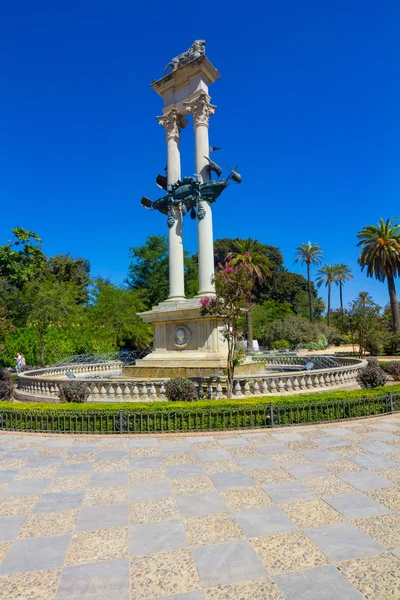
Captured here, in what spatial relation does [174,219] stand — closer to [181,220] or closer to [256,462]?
[181,220]

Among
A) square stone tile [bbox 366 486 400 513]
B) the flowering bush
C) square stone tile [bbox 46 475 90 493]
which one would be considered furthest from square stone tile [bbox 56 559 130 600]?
the flowering bush

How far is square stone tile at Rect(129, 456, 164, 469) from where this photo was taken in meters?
7.23

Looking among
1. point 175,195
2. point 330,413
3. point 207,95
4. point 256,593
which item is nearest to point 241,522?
point 256,593

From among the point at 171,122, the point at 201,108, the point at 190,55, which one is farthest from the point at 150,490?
the point at 190,55

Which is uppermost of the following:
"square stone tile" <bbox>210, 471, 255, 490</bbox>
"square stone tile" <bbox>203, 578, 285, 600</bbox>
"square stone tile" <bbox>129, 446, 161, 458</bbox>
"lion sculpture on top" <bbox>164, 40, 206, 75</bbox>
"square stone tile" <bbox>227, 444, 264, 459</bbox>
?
"lion sculpture on top" <bbox>164, 40, 206, 75</bbox>

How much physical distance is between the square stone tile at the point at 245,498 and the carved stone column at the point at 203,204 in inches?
493

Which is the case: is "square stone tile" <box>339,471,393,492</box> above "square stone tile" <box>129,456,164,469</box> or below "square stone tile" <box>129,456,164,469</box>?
below

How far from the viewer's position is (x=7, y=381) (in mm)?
14469

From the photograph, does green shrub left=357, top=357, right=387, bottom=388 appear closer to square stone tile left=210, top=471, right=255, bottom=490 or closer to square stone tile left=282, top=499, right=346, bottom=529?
square stone tile left=210, top=471, right=255, bottom=490

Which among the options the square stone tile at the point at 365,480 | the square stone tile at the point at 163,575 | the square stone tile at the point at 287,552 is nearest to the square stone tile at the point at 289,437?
the square stone tile at the point at 365,480

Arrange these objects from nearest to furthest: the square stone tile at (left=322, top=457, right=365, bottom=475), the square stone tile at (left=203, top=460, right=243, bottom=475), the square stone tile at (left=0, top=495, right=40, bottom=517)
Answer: the square stone tile at (left=0, top=495, right=40, bottom=517) → the square stone tile at (left=322, top=457, right=365, bottom=475) → the square stone tile at (left=203, top=460, right=243, bottom=475)

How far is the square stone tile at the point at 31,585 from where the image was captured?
140 inches

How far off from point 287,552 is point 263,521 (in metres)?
0.75

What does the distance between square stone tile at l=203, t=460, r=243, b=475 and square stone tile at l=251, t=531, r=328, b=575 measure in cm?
236
